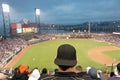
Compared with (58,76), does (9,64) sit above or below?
below

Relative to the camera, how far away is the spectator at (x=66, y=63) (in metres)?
2.56

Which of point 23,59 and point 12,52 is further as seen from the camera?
point 12,52

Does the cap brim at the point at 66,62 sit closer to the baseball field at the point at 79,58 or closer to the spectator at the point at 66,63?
the spectator at the point at 66,63

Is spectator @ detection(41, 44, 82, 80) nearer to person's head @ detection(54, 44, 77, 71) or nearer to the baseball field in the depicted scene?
person's head @ detection(54, 44, 77, 71)

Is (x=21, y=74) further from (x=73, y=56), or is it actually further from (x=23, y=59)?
(x=23, y=59)

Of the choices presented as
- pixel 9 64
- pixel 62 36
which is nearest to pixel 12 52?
pixel 9 64

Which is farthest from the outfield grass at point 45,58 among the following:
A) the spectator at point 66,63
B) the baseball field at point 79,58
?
the spectator at point 66,63

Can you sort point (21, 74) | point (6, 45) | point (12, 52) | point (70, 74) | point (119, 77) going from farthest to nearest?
point (6, 45)
point (12, 52)
point (21, 74)
point (119, 77)
point (70, 74)

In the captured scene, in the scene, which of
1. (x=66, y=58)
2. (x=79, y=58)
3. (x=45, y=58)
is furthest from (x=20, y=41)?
(x=66, y=58)

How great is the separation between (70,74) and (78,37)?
6294 centimetres

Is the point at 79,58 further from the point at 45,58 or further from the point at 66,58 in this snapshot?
the point at 66,58

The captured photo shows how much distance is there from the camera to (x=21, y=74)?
404cm

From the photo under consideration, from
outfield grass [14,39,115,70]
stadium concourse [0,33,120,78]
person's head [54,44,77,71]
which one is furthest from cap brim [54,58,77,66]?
stadium concourse [0,33,120,78]

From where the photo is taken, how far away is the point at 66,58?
8.50 ft
